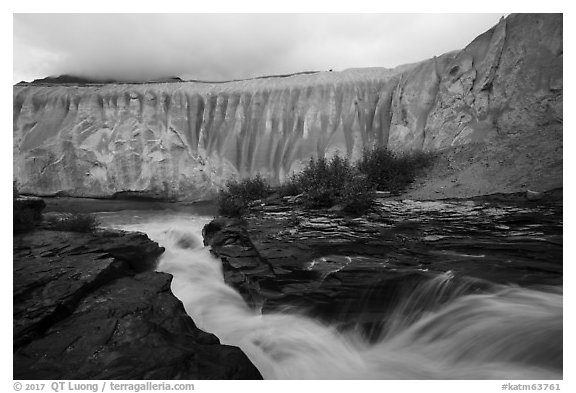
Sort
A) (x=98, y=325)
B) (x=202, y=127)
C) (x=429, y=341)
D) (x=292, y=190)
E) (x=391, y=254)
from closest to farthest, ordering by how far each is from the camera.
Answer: (x=98, y=325)
(x=429, y=341)
(x=391, y=254)
(x=292, y=190)
(x=202, y=127)

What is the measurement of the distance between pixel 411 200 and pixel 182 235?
714 centimetres

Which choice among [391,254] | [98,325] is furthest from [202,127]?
[98,325]

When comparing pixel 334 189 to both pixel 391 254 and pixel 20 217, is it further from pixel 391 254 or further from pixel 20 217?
pixel 20 217

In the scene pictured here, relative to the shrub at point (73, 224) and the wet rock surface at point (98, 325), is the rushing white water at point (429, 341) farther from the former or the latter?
the shrub at point (73, 224)

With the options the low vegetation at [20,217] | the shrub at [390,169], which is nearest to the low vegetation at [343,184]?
the shrub at [390,169]

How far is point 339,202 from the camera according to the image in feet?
24.3

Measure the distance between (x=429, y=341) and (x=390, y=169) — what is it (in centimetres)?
568

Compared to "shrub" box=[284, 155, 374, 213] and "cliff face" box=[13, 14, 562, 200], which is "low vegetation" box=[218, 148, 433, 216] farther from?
"cliff face" box=[13, 14, 562, 200]

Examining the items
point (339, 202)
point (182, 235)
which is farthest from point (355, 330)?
point (182, 235)

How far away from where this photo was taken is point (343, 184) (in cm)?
778

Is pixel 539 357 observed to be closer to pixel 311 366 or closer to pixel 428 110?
pixel 311 366

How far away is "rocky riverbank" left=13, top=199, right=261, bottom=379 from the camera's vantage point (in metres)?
3.46

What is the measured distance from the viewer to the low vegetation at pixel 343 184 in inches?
289

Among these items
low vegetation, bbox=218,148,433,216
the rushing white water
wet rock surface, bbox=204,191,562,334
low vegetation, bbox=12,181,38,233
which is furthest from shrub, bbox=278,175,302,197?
low vegetation, bbox=12,181,38,233
